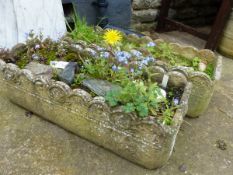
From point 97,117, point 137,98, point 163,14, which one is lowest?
point 97,117

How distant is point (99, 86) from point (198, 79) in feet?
2.50

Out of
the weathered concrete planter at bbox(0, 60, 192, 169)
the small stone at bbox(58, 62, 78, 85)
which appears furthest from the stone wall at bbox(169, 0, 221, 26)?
the small stone at bbox(58, 62, 78, 85)

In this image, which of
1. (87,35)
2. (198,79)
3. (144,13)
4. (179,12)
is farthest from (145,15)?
(198,79)

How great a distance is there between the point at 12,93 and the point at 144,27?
2163 mm

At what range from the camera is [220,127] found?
8.05 ft

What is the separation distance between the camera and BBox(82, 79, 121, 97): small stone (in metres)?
2.02

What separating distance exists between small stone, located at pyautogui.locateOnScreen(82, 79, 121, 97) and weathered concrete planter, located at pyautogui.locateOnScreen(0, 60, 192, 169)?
0.34ft

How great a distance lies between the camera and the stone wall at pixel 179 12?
144 inches

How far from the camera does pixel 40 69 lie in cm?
220

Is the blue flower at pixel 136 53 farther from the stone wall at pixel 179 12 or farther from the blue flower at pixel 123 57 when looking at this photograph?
the stone wall at pixel 179 12

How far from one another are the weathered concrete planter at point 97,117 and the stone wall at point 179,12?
5.76 feet

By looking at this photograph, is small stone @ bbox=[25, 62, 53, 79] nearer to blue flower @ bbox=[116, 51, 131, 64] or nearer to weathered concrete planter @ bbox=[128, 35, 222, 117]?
blue flower @ bbox=[116, 51, 131, 64]

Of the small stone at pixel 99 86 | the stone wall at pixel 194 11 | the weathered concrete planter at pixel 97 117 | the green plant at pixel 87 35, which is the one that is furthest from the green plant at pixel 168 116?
the stone wall at pixel 194 11

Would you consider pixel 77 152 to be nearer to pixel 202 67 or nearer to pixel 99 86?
A: pixel 99 86
